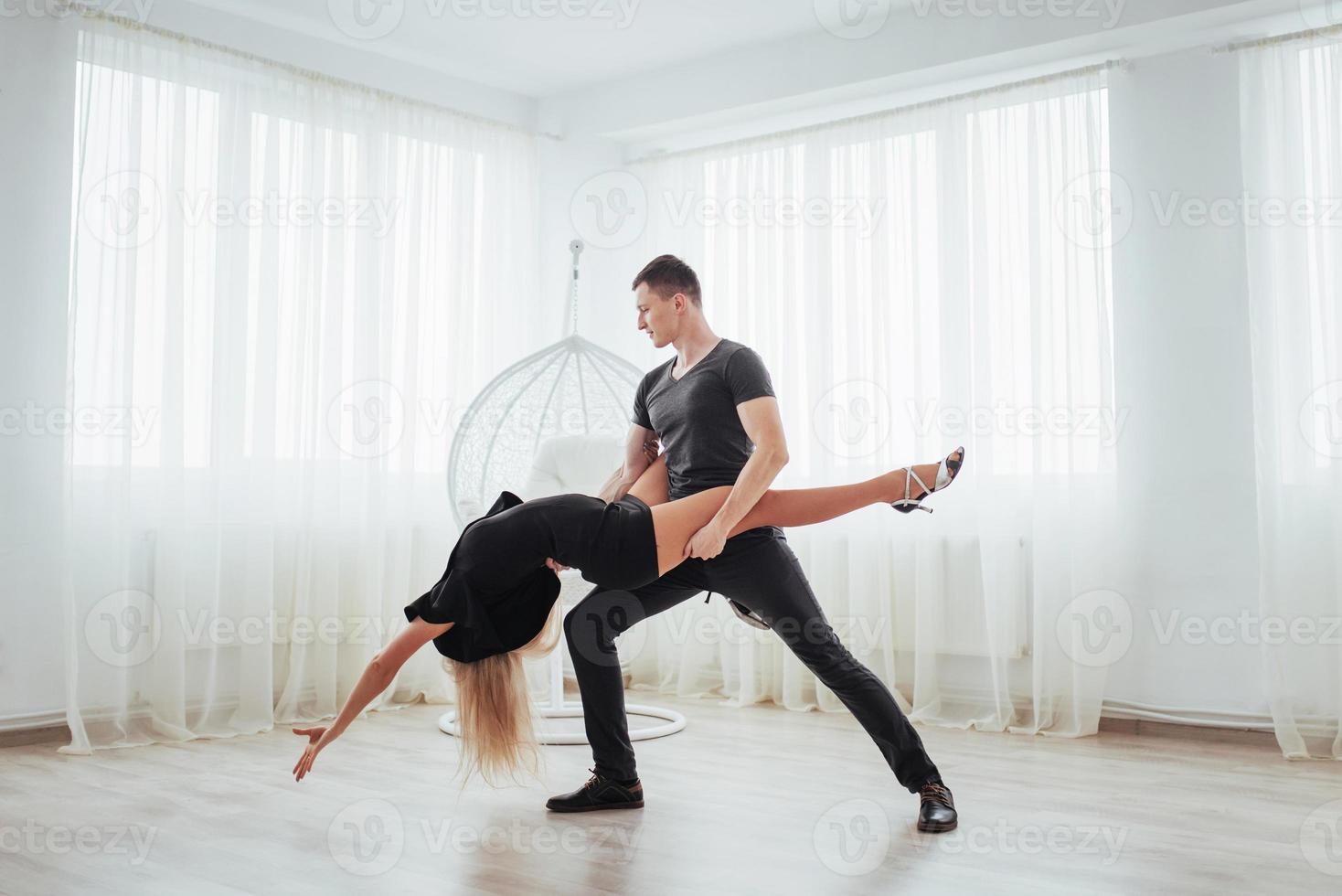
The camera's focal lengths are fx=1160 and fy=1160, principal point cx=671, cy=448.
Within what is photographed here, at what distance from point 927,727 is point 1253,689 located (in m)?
1.12

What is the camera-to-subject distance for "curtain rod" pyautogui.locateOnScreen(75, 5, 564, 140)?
4.13m

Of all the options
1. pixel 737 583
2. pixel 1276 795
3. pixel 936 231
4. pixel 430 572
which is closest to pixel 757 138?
pixel 936 231

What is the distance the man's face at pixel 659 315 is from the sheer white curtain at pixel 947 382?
1.68 meters

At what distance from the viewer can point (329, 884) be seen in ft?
7.91

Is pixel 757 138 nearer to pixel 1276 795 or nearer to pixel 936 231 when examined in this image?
pixel 936 231

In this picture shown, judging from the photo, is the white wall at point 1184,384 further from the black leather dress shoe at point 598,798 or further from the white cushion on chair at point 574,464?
the black leather dress shoe at point 598,798

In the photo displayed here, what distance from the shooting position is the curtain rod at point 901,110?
4.30 meters

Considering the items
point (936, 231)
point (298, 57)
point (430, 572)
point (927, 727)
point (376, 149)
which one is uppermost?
point (298, 57)

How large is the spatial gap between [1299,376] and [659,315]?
7.31ft

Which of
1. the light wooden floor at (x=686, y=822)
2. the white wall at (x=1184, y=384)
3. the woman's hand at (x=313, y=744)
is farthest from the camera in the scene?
the white wall at (x=1184, y=384)

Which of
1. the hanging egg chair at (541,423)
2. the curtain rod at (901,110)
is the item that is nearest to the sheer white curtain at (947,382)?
the curtain rod at (901,110)

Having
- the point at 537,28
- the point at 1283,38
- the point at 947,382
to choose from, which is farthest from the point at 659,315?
the point at 1283,38

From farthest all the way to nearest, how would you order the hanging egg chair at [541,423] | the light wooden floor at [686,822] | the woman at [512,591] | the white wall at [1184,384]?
1. the hanging egg chair at [541,423]
2. the white wall at [1184,384]
3. the woman at [512,591]
4. the light wooden floor at [686,822]

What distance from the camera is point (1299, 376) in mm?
3875
